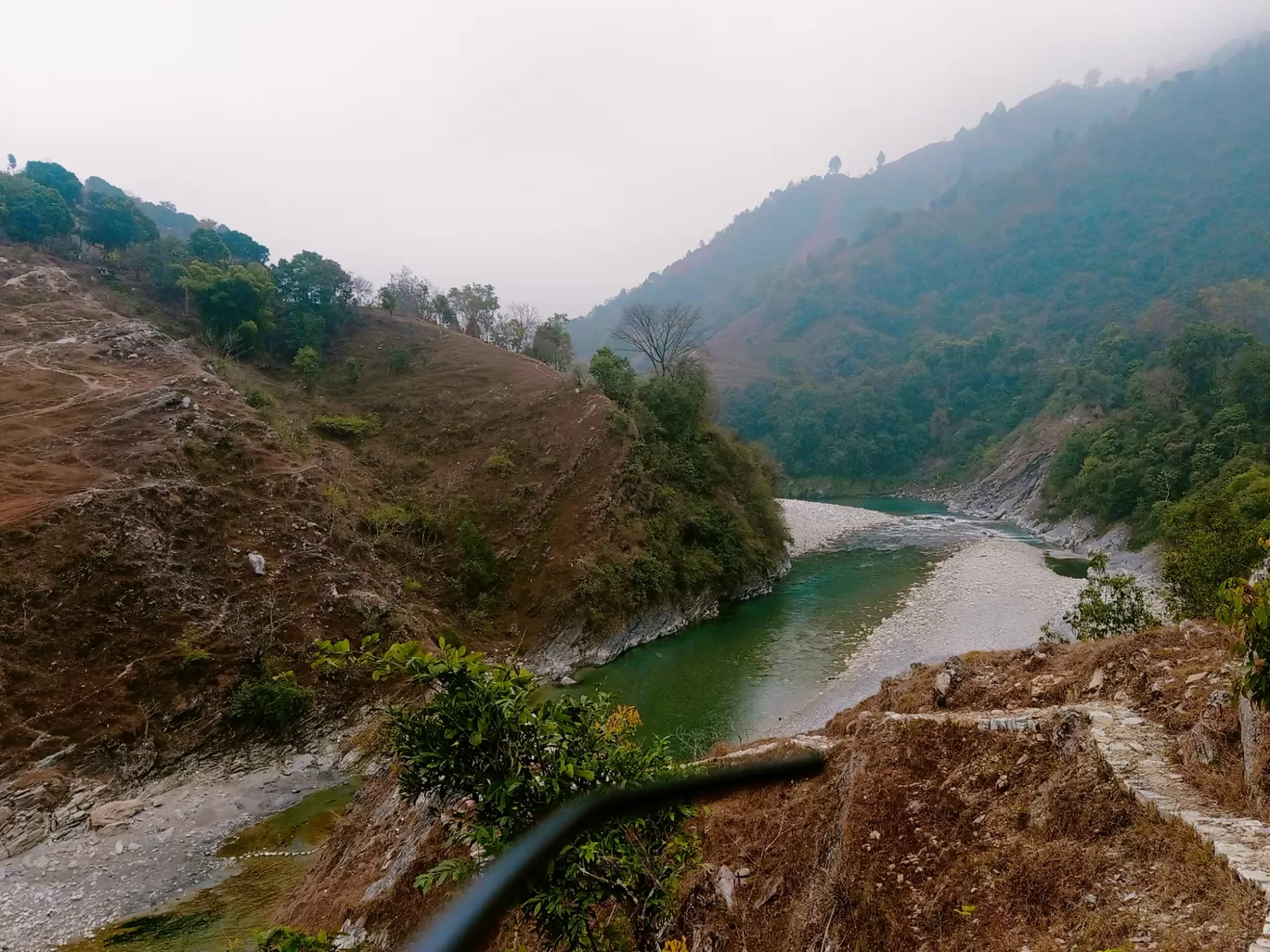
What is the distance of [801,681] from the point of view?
1977 centimetres

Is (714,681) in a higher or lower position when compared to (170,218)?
lower

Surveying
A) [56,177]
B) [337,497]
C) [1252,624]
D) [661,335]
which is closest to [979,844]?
[1252,624]

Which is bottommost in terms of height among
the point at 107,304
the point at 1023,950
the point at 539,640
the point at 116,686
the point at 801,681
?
the point at 801,681

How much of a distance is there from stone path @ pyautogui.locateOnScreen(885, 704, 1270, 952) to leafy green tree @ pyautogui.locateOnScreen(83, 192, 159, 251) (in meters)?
55.6

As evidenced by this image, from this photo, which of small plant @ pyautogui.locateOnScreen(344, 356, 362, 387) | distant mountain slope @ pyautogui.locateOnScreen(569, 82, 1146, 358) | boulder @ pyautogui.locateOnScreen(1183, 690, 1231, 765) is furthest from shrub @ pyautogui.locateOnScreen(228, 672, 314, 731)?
distant mountain slope @ pyautogui.locateOnScreen(569, 82, 1146, 358)

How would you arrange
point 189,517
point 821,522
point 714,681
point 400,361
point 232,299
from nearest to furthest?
point 189,517
point 714,681
point 232,299
point 400,361
point 821,522

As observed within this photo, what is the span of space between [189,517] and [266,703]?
7.79 meters

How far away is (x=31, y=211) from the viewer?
36.9 m

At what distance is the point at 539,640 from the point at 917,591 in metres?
17.9

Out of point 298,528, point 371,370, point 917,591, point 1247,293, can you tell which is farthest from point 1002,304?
point 298,528

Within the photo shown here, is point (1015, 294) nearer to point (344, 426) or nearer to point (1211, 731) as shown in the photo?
point (344, 426)

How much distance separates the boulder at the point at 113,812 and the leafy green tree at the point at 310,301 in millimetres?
34200

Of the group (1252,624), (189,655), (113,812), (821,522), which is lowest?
(821,522)

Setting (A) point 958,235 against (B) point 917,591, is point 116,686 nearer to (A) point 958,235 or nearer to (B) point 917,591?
(B) point 917,591
